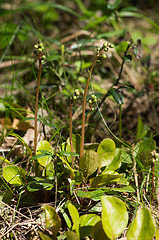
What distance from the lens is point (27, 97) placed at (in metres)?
1.79

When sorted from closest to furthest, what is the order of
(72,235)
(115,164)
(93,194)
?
(72,235) < (93,194) < (115,164)

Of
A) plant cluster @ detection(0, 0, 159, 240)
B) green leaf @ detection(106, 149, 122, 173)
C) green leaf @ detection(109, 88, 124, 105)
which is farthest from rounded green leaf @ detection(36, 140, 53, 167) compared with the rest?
green leaf @ detection(109, 88, 124, 105)

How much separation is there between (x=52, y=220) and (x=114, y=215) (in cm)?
25

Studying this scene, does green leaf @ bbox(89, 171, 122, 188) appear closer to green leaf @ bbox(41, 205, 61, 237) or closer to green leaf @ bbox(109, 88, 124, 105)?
green leaf @ bbox(41, 205, 61, 237)

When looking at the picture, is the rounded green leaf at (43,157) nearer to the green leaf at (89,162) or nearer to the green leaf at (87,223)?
the green leaf at (89,162)

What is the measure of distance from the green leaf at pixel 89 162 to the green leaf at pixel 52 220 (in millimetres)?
240

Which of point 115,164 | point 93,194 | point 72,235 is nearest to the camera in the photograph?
point 72,235

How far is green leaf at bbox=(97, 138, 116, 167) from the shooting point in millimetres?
1220

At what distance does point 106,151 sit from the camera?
1.23 m

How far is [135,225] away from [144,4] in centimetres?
332

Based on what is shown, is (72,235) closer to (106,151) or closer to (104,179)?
(104,179)

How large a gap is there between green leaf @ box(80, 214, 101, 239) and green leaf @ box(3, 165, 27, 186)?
329mm

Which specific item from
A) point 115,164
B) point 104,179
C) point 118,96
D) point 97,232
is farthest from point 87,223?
point 118,96

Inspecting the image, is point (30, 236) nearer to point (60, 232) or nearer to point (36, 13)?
point (60, 232)
